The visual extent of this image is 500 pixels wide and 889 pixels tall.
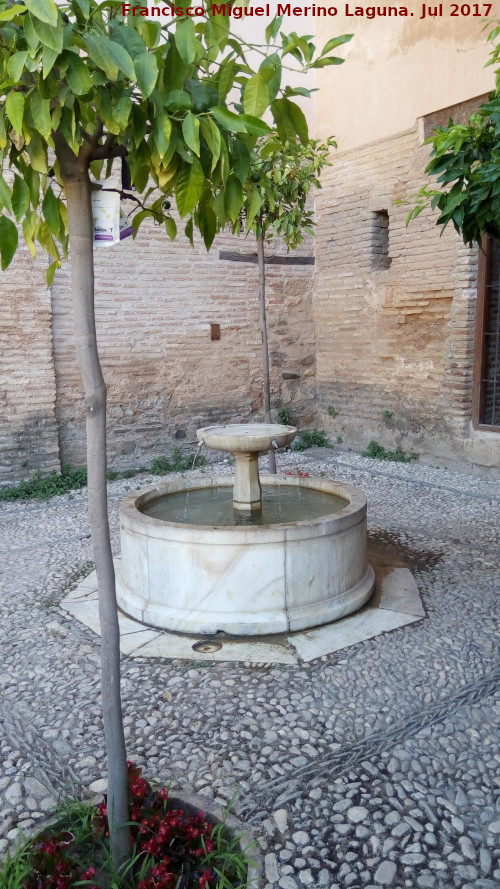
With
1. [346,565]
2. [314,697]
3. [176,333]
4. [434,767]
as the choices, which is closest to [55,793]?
[314,697]

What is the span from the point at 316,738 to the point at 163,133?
2.20 meters

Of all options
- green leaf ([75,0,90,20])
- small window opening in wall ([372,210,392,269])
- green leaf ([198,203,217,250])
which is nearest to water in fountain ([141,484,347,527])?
green leaf ([198,203,217,250])

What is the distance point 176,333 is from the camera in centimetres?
834

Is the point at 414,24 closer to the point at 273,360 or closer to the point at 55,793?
the point at 273,360

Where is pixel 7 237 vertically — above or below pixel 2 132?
below

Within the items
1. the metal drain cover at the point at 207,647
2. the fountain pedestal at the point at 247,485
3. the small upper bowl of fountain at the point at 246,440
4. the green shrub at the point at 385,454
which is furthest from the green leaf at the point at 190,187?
the green shrub at the point at 385,454

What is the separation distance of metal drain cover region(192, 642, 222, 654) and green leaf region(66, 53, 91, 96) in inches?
105

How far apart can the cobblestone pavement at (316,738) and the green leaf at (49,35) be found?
2.14m

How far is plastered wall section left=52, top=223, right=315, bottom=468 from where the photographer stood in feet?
25.3

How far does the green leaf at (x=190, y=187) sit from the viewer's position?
161 cm

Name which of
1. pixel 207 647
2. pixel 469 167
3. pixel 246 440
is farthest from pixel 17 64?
pixel 246 440

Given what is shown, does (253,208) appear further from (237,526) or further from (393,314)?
(393,314)

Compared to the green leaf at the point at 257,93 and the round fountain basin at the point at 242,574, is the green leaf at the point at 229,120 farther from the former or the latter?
the round fountain basin at the point at 242,574

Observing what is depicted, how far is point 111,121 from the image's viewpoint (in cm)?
157
